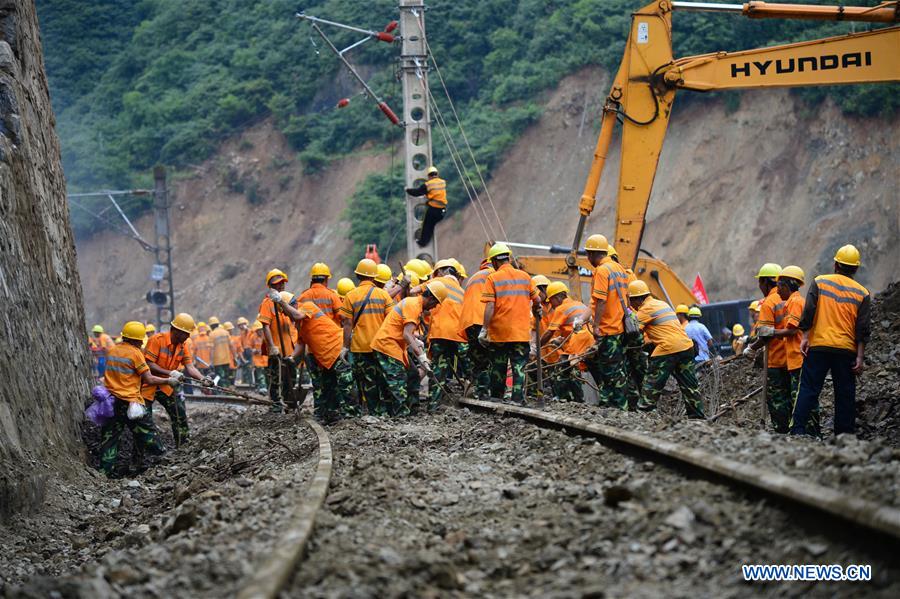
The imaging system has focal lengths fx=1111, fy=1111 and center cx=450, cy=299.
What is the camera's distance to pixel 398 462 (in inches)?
321

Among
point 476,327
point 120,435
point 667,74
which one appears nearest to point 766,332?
point 476,327

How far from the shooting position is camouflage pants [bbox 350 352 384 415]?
1273 centimetres

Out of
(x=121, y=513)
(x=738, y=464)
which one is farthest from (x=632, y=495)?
(x=121, y=513)

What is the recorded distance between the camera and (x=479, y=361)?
43.6 ft

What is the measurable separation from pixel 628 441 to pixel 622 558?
95.7 inches

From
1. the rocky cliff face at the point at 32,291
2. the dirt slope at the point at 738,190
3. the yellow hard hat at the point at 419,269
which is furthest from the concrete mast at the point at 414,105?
the dirt slope at the point at 738,190

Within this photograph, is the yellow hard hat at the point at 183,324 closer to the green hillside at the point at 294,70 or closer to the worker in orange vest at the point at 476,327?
the worker in orange vest at the point at 476,327

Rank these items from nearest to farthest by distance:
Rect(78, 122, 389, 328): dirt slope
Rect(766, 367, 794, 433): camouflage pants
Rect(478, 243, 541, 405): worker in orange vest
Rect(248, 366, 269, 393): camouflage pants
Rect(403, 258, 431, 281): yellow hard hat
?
Rect(766, 367, 794, 433): camouflage pants → Rect(478, 243, 541, 405): worker in orange vest → Rect(403, 258, 431, 281): yellow hard hat → Rect(248, 366, 269, 393): camouflage pants → Rect(78, 122, 389, 328): dirt slope

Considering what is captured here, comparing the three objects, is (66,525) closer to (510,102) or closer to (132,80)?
(510,102)

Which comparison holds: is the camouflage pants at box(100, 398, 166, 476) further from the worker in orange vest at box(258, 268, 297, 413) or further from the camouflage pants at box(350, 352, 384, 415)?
the camouflage pants at box(350, 352, 384, 415)

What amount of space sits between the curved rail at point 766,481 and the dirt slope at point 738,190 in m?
23.1

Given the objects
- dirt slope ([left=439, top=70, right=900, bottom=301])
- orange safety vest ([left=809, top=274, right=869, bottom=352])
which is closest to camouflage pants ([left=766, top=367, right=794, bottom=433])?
orange safety vest ([left=809, top=274, right=869, bottom=352])

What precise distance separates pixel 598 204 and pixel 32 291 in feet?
91.9
